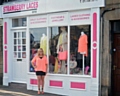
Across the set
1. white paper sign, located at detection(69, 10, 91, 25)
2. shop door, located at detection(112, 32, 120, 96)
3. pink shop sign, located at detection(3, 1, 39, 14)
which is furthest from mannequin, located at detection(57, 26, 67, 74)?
shop door, located at detection(112, 32, 120, 96)

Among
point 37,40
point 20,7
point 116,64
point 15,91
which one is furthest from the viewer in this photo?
point 20,7

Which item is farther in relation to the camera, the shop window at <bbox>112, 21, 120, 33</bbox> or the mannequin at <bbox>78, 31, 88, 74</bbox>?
the mannequin at <bbox>78, 31, 88, 74</bbox>

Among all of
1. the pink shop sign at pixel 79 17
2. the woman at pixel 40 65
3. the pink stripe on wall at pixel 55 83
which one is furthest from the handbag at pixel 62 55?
the pink shop sign at pixel 79 17

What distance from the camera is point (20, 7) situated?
13.6 m

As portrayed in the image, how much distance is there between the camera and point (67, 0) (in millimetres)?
11617

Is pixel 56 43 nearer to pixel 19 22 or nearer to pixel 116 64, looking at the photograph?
pixel 19 22

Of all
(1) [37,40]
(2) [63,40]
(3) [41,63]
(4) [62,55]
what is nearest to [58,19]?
(2) [63,40]

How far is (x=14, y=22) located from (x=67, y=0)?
156 inches

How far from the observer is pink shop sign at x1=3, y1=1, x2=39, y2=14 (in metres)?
13.0

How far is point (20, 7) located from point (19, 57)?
2.47 meters

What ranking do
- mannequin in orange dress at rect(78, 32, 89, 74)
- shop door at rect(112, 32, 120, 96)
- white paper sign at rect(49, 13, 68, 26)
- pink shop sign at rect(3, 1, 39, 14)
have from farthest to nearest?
1. pink shop sign at rect(3, 1, 39, 14)
2. white paper sign at rect(49, 13, 68, 26)
3. mannequin in orange dress at rect(78, 32, 89, 74)
4. shop door at rect(112, 32, 120, 96)

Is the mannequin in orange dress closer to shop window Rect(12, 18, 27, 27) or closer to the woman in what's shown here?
the woman

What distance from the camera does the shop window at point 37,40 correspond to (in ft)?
42.1

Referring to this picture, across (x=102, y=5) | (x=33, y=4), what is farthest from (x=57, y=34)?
(x=102, y=5)
